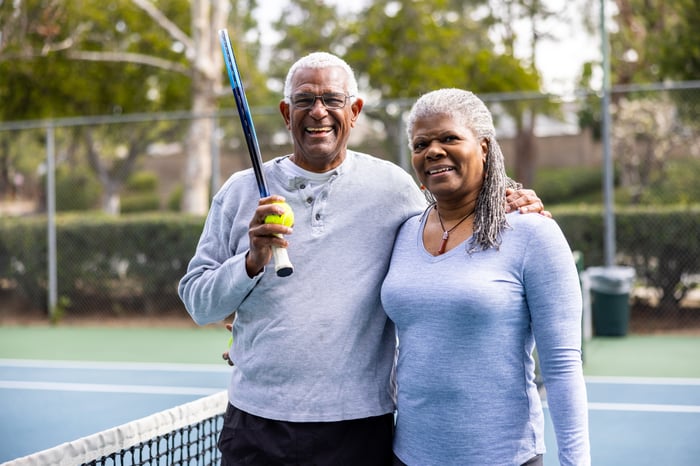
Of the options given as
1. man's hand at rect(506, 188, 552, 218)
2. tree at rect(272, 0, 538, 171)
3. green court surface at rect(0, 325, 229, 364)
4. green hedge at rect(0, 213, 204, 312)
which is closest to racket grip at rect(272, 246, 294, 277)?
man's hand at rect(506, 188, 552, 218)

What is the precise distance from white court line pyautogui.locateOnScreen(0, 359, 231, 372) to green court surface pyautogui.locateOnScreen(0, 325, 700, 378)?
0.55ft

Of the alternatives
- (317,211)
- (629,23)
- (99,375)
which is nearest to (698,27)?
(629,23)

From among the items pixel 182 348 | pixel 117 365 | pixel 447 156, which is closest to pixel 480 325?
pixel 447 156

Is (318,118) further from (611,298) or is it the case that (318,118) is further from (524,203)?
(611,298)

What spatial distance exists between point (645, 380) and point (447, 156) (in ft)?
19.0

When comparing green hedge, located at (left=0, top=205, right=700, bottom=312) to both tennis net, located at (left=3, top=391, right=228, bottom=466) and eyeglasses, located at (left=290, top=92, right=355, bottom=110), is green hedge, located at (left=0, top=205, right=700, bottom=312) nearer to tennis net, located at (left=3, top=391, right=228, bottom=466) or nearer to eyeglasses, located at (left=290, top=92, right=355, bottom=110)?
tennis net, located at (left=3, top=391, right=228, bottom=466)

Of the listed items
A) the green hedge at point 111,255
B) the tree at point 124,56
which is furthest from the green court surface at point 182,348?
the tree at point 124,56

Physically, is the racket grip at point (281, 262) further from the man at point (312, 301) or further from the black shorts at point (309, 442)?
the black shorts at point (309, 442)

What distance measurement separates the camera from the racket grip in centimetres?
212

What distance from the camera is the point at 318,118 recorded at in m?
2.37

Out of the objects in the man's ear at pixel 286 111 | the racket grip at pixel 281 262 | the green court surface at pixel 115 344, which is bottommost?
the green court surface at pixel 115 344

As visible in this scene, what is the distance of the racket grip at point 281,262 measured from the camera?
2115 millimetres

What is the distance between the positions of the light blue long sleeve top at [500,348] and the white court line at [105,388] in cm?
521

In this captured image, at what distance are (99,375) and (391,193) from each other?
20.9 ft
